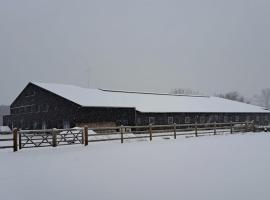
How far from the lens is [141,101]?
141 ft

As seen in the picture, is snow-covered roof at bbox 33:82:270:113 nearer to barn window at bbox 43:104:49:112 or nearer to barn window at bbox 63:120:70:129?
barn window at bbox 43:104:49:112

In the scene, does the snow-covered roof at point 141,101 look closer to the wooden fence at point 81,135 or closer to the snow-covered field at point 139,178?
the wooden fence at point 81,135

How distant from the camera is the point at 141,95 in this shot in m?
47.8

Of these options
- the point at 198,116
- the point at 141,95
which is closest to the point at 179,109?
the point at 198,116

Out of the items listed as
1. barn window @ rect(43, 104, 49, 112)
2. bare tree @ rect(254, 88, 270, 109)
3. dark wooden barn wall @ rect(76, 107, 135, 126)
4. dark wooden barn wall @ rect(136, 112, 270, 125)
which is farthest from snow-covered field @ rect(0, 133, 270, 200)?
bare tree @ rect(254, 88, 270, 109)

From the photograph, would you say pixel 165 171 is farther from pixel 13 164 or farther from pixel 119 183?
pixel 13 164

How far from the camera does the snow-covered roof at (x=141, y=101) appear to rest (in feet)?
122

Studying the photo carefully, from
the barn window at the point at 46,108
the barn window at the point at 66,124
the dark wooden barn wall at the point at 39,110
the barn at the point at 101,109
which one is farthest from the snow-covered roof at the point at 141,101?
the barn window at the point at 66,124

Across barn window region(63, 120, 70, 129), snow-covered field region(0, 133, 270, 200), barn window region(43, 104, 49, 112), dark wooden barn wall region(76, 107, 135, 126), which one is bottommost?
snow-covered field region(0, 133, 270, 200)

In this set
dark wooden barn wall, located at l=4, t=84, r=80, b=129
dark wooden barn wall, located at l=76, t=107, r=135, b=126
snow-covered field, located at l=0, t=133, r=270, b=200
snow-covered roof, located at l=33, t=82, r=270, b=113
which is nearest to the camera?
snow-covered field, located at l=0, t=133, r=270, b=200

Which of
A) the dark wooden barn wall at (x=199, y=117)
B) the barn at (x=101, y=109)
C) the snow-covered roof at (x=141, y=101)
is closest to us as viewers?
the barn at (x=101, y=109)

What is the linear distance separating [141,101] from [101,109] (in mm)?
8711

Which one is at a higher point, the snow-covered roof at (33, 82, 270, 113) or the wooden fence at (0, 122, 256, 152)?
the snow-covered roof at (33, 82, 270, 113)

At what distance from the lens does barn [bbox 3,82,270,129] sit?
35438 mm
